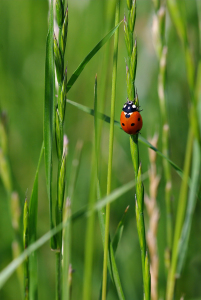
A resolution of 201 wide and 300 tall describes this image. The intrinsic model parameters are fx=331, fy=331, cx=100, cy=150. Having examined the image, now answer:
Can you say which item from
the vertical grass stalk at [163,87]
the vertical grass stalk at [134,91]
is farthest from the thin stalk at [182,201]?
the vertical grass stalk at [163,87]

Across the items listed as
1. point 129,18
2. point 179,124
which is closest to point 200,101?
point 129,18

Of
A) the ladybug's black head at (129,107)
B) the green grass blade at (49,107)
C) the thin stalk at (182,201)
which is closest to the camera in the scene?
the thin stalk at (182,201)

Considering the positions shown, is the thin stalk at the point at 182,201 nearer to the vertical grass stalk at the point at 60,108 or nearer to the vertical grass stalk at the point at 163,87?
the vertical grass stalk at the point at 60,108

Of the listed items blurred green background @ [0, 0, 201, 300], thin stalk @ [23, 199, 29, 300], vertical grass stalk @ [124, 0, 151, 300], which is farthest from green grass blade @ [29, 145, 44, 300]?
blurred green background @ [0, 0, 201, 300]

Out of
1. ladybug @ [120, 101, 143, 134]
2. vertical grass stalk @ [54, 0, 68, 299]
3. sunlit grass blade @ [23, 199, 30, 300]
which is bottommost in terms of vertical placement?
sunlit grass blade @ [23, 199, 30, 300]

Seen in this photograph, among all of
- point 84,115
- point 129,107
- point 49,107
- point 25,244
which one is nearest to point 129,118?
point 129,107

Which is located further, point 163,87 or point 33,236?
point 163,87

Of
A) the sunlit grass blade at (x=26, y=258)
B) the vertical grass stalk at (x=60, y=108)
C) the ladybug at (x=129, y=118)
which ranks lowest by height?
the sunlit grass blade at (x=26, y=258)

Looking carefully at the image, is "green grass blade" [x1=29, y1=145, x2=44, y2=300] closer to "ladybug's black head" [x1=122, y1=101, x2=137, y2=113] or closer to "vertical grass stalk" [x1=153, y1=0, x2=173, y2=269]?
"ladybug's black head" [x1=122, y1=101, x2=137, y2=113]

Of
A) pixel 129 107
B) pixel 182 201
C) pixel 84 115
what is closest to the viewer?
pixel 182 201

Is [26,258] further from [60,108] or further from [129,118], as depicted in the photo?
[129,118]
